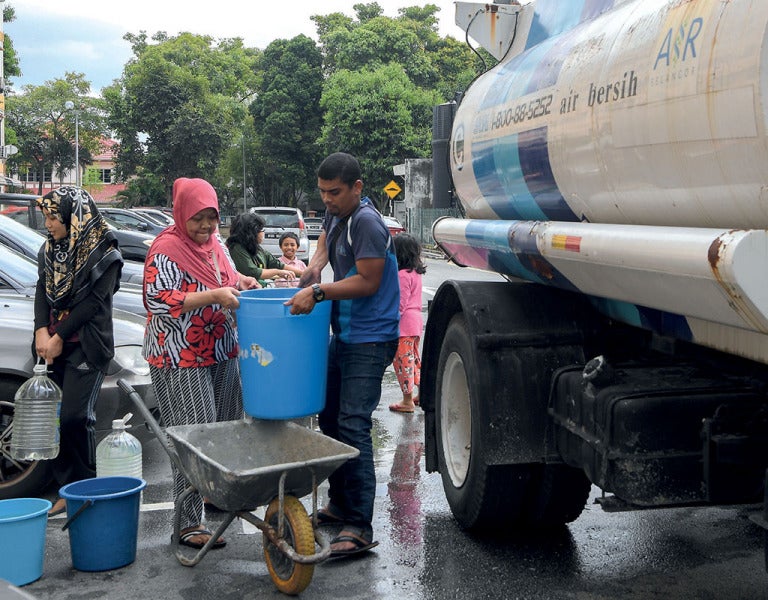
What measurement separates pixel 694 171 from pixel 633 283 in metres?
0.48

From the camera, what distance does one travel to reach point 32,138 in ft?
227

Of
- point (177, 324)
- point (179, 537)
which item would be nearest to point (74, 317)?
point (177, 324)

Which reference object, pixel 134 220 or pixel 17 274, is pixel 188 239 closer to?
pixel 17 274

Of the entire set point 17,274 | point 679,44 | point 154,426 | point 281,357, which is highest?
point 679,44

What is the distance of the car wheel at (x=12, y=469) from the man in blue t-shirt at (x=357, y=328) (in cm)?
179

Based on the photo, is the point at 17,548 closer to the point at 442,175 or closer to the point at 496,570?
the point at 496,570

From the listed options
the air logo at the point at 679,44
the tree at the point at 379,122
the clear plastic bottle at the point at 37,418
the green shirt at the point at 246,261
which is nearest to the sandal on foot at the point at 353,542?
the clear plastic bottle at the point at 37,418

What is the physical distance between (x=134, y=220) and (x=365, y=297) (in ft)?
75.5

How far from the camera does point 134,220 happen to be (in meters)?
26.4

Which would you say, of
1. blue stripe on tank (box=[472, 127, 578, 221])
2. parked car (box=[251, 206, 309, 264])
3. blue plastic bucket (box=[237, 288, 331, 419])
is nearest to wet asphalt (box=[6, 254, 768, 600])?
blue plastic bucket (box=[237, 288, 331, 419])

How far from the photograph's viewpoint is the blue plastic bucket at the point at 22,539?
3.98m

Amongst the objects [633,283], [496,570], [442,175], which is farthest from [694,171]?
[442,175]

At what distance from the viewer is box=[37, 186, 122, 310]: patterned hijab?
5039mm

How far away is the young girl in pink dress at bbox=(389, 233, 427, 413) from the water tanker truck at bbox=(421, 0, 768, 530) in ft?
8.10
